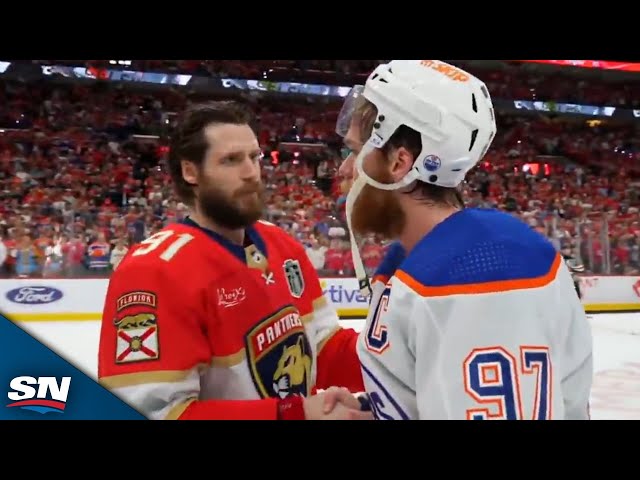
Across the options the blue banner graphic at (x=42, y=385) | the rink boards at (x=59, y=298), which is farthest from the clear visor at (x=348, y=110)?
the rink boards at (x=59, y=298)

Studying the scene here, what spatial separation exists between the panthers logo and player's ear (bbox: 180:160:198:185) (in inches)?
18.7

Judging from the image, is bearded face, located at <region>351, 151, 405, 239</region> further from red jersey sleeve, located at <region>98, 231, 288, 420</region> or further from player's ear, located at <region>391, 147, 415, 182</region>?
red jersey sleeve, located at <region>98, 231, 288, 420</region>

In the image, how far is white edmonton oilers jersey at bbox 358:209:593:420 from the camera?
934 mm

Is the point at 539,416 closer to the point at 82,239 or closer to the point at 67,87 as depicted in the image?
the point at 82,239

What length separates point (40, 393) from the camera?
54.7 inches

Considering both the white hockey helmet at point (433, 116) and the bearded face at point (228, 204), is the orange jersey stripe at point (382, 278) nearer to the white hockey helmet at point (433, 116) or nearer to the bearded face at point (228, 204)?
the white hockey helmet at point (433, 116)

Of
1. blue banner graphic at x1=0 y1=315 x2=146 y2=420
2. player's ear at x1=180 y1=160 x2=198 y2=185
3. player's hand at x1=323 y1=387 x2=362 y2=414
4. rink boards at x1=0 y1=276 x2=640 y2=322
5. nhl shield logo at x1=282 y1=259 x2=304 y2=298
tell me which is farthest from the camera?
rink boards at x1=0 y1=276 x2=640 y2=322

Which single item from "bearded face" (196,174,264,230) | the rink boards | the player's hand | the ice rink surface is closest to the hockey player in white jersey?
the player's hand

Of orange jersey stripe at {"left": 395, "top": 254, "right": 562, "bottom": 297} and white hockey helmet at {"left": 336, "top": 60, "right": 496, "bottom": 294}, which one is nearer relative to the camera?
orange jersey stripe at {"left": 395, "top": 254, "right": 562, "bottom": 297}

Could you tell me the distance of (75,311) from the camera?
22.8 feet

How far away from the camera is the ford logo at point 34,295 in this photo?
6.82 metres

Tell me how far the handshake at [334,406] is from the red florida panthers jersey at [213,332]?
0.07 m

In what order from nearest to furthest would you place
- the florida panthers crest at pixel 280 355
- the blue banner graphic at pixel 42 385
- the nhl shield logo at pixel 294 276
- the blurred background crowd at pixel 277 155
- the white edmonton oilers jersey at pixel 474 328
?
the white edmonton oilers jersey at pixel 474 328
the blue banner graphic at pixel 42 385
the florida panthers crest at pixel 280 355
the nhl shield logo at pixel 294 276
the blurred background crowd at pixel 277 155

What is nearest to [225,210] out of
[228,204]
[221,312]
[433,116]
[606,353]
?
[228,204]
